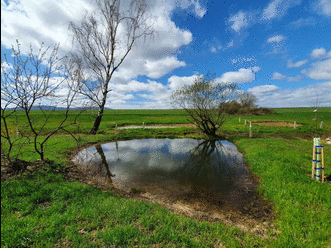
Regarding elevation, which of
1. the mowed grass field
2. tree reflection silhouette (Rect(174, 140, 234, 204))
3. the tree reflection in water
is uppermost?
the mowed grass field

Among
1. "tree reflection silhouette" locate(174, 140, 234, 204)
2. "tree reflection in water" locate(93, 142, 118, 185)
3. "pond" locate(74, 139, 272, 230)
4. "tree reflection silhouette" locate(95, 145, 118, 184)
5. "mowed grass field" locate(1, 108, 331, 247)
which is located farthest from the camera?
"tree reflection silhouette" locate(95, 145, 118, 184)

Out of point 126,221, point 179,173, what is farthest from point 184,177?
point 126,221

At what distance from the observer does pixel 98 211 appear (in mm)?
4293

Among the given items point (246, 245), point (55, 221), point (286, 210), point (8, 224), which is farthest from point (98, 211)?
point (286, 210)

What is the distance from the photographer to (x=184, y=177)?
26.2 feet

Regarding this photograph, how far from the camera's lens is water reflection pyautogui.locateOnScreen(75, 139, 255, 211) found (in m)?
6.41

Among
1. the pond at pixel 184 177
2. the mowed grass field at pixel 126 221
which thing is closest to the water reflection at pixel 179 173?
the pond at pixel 184 177

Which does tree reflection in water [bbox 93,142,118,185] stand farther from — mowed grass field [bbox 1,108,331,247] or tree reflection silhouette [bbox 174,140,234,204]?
tree reflection silhouette [bbox 174,140,234,204]

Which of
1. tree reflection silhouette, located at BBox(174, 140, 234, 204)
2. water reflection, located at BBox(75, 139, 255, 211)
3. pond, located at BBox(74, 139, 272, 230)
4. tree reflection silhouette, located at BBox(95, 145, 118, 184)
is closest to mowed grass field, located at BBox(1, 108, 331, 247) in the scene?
pond, located at BBox(74, 139, 272, 230)

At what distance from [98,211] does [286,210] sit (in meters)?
5.73

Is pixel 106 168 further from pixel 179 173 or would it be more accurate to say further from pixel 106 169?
pixel 179 173

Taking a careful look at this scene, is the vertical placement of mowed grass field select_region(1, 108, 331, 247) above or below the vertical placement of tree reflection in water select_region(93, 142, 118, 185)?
above

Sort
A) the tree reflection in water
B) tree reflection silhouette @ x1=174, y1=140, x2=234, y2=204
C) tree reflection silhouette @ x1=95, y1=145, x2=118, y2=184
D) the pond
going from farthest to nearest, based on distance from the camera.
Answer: tree reflection silhouette @ x1=95, y1=145, x2=118, y2=184 → the tree reflection in water → tree reflection silhouette @ x1=174, y1=140, x2=234, y2=204 → the pond

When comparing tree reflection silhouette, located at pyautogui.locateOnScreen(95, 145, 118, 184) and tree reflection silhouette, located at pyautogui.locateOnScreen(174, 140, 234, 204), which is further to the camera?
tree reflection silhouette, located at pyautogui.locateOnScreen(95, 145, 118, 184)
